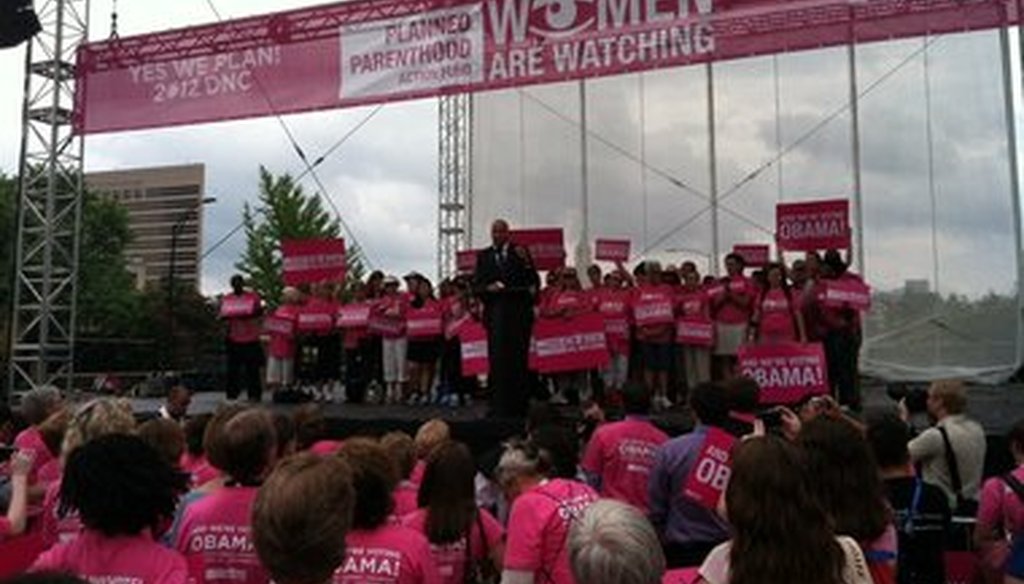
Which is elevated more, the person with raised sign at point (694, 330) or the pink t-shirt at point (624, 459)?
the person with raised sign at point (694, 330)

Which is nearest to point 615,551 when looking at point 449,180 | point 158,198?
point 449,180

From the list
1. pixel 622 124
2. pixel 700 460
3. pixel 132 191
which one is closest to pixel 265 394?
pixel 622 124

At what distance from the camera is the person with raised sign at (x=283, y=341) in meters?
10.9

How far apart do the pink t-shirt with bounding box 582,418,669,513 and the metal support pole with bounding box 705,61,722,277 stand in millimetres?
8385

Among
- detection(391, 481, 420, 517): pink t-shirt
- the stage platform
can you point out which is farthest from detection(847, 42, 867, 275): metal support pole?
detection(391, 481, 420, 517): pink t-shirt

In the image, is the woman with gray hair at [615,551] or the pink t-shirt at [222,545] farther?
the pink t-shirt at [222,545]

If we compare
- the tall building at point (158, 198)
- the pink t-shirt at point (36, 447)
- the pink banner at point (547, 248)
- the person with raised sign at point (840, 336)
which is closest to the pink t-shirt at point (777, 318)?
the person with raised sign at point (840, 336)

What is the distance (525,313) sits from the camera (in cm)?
765

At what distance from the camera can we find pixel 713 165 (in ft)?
43.3

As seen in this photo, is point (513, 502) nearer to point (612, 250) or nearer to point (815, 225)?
point (815, 225)

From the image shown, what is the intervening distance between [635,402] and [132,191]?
327 ft

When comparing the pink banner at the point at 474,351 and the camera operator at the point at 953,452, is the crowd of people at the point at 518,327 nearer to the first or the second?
the pink banner at the point at 474,351

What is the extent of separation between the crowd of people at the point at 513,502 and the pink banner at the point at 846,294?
11.4 feet

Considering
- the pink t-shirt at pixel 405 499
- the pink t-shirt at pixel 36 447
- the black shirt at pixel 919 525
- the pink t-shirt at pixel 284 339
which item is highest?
the pink t-shirt at pixel 284 339
